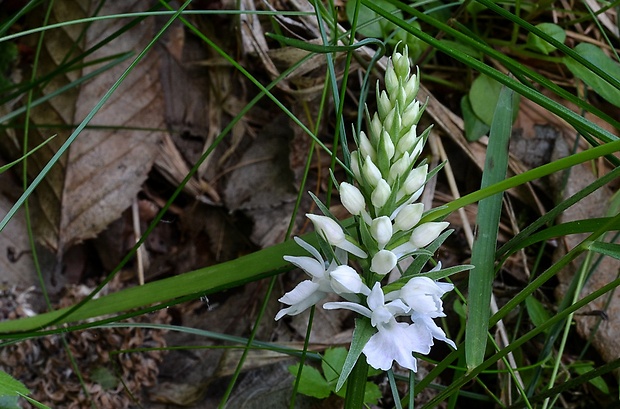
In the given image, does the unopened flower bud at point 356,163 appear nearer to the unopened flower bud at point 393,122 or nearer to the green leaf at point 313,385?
the unopened flower bud at point 393,122

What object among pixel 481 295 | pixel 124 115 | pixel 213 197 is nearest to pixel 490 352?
pixel 481 295

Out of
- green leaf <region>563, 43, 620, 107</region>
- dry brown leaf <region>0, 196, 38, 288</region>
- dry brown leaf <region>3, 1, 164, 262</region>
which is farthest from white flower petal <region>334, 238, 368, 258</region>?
dry brown leaf <region>0, 196, 38, 288</region>

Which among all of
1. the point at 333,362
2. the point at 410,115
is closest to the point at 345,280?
the point at 410,115

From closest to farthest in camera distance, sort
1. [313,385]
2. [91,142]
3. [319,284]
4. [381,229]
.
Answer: [381,229] < [319,284] < [313,385] < [91,142]

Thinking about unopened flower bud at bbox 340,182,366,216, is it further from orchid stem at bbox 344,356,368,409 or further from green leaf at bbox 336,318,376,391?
orchid stem at bbox 344,356,368,409

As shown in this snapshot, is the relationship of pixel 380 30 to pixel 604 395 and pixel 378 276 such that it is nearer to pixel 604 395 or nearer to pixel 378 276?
pixel 378 276

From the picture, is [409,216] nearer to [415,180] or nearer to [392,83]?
[415,180]
